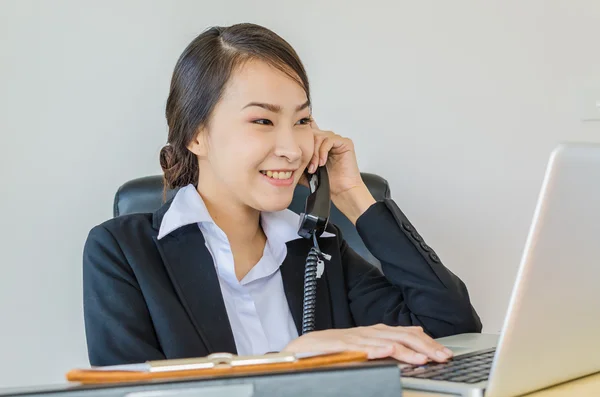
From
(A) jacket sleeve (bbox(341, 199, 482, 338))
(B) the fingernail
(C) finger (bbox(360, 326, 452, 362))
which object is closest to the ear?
(A) jacket sleeve (bbox(341, 199, 482, 338))

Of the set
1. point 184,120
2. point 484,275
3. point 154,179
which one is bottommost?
point 484,275

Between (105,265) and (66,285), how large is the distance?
0.64 m

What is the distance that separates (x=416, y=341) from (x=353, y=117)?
123 cm

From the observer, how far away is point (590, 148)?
750 mm

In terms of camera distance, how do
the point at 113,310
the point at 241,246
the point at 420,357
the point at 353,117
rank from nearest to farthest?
the point at 420,357 → the point at 113,310 → the point at 241,246 → the point at 353,117

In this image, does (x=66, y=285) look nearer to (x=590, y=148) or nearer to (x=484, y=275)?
(x=484, y=275)

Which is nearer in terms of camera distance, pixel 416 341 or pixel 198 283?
pixel 416 341

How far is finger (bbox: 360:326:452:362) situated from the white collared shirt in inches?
14.9

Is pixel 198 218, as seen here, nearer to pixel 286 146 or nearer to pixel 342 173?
pixel 286 146

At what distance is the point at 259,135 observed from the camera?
1.45 m

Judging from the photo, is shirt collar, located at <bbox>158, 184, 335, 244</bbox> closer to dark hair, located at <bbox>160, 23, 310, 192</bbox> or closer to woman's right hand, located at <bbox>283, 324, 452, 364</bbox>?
dark hair, located at <bbox>160, 23, 310, 192</bbox>

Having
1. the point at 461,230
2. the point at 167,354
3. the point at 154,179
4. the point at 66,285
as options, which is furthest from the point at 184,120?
the point at 461,230

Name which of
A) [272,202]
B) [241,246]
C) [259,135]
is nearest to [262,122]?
[259,135]

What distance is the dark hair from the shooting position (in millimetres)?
1503
